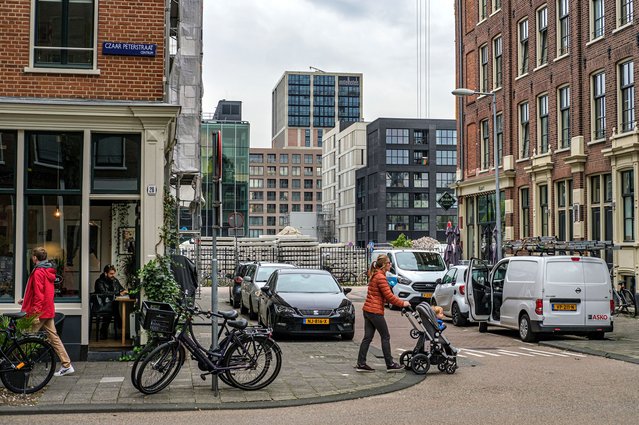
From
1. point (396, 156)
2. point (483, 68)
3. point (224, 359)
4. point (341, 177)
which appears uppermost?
point (396, 156)

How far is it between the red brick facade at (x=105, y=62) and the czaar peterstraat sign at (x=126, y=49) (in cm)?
7

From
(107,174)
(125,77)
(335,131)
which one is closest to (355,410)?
(107,174)

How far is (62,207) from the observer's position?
43.4 feet

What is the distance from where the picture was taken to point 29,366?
33.3ft

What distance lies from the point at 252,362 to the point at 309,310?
6.61 metres

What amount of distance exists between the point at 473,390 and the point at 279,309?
698 cm

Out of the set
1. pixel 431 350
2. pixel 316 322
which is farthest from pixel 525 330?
pixel 431 350

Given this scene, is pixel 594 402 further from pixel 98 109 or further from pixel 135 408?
pixel 98 109

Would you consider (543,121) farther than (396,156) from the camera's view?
No

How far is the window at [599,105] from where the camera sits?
27.9m

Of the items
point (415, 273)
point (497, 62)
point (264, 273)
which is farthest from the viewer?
point (497, 62)

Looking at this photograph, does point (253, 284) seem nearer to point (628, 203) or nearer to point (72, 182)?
point (72, 182)

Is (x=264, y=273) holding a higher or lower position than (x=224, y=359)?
higher

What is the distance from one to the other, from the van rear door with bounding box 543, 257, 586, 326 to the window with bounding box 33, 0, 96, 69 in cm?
987
